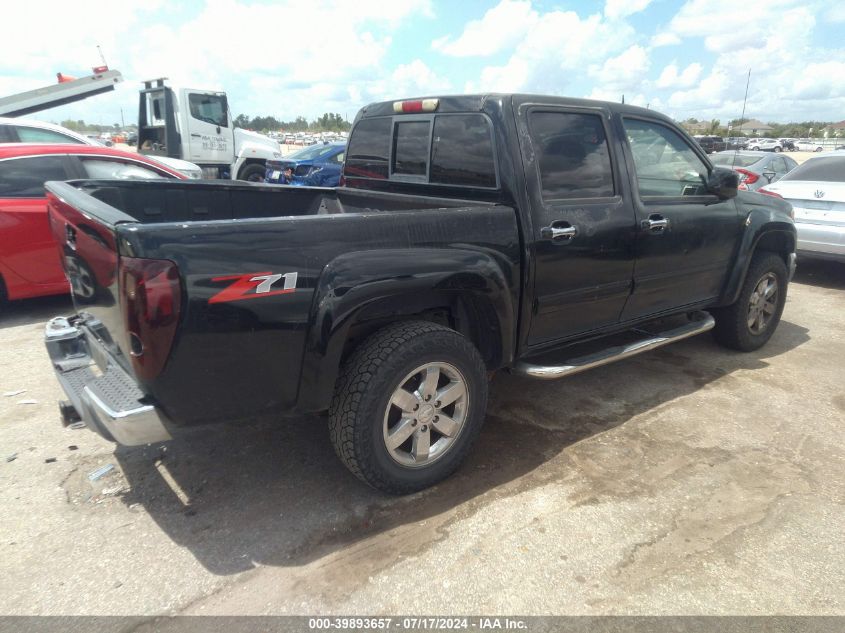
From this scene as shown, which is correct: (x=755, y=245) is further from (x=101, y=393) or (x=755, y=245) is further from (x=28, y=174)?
(x=28, y=174)

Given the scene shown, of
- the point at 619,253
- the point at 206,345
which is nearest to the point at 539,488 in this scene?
the point at 619,253

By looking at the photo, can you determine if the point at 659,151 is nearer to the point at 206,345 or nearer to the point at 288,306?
the point at 288,306

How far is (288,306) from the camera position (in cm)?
242

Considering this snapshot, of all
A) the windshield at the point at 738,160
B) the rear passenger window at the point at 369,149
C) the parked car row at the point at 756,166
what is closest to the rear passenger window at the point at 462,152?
the rear passenger window at the point at 369,149

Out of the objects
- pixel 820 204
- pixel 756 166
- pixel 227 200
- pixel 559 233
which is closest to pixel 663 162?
pixel 559 233

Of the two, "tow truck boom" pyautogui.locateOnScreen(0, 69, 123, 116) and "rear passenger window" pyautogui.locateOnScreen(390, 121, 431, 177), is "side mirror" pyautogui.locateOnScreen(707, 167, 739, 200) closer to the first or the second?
"rear passenger window" pyautogui.locateOnScreen(390, 121, 431, 177)

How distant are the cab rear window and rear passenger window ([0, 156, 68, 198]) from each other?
3.13m

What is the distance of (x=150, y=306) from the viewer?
7.16 feet

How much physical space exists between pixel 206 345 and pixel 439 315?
4.35 ft

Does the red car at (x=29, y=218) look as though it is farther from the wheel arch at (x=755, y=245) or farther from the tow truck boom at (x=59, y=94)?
the tow truck boom at (x=59, y=94)

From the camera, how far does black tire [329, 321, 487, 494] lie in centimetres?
269

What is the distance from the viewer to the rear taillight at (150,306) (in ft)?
7.07

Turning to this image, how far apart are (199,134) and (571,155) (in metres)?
12.7

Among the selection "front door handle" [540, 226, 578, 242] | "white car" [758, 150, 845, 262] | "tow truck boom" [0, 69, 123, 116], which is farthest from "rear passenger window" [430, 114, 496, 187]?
"tow truck boom" [0, 69, 123, 116]
